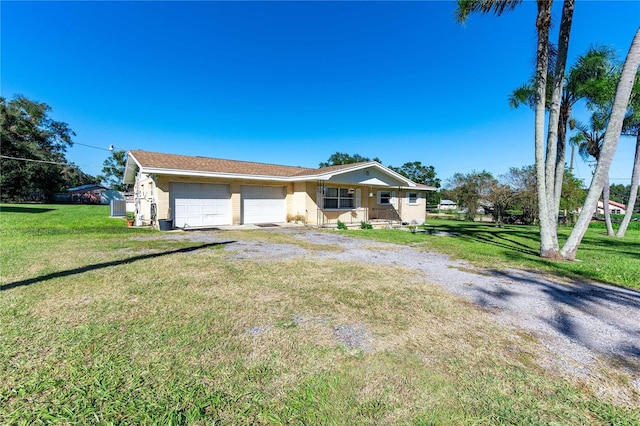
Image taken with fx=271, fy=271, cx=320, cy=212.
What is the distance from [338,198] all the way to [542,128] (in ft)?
34.3

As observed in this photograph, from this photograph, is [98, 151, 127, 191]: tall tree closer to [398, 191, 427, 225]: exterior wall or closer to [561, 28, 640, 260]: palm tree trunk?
[398, 191, 427, 225]: exterior wall

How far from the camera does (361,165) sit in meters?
15.9

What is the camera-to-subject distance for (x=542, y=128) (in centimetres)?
759

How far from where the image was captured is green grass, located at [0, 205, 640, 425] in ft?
6.36

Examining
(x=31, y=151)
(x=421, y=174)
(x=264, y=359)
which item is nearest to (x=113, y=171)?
(x=31, y=151)

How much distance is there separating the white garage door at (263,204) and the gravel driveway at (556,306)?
7.97 meters

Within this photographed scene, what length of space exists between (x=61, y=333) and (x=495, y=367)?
443 centimetres

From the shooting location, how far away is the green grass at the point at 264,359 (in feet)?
6.36

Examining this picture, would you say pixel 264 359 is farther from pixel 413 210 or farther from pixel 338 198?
pixel 413 210

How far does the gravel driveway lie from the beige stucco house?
7177mm

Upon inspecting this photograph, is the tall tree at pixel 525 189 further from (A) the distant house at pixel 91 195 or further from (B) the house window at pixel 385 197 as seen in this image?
(A) the distant house at pixel 91 195

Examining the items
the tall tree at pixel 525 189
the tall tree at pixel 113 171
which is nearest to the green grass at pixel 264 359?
the tall tree at pixel 525 189

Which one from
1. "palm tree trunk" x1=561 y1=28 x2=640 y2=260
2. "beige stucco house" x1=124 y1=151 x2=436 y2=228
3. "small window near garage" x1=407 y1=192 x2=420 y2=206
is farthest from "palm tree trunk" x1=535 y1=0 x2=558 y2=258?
"small window near garage" x1=407 y1=192 x2=420 y2=206

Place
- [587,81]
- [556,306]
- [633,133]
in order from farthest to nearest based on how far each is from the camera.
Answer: [633,133] → [587,81] → [556,306]
